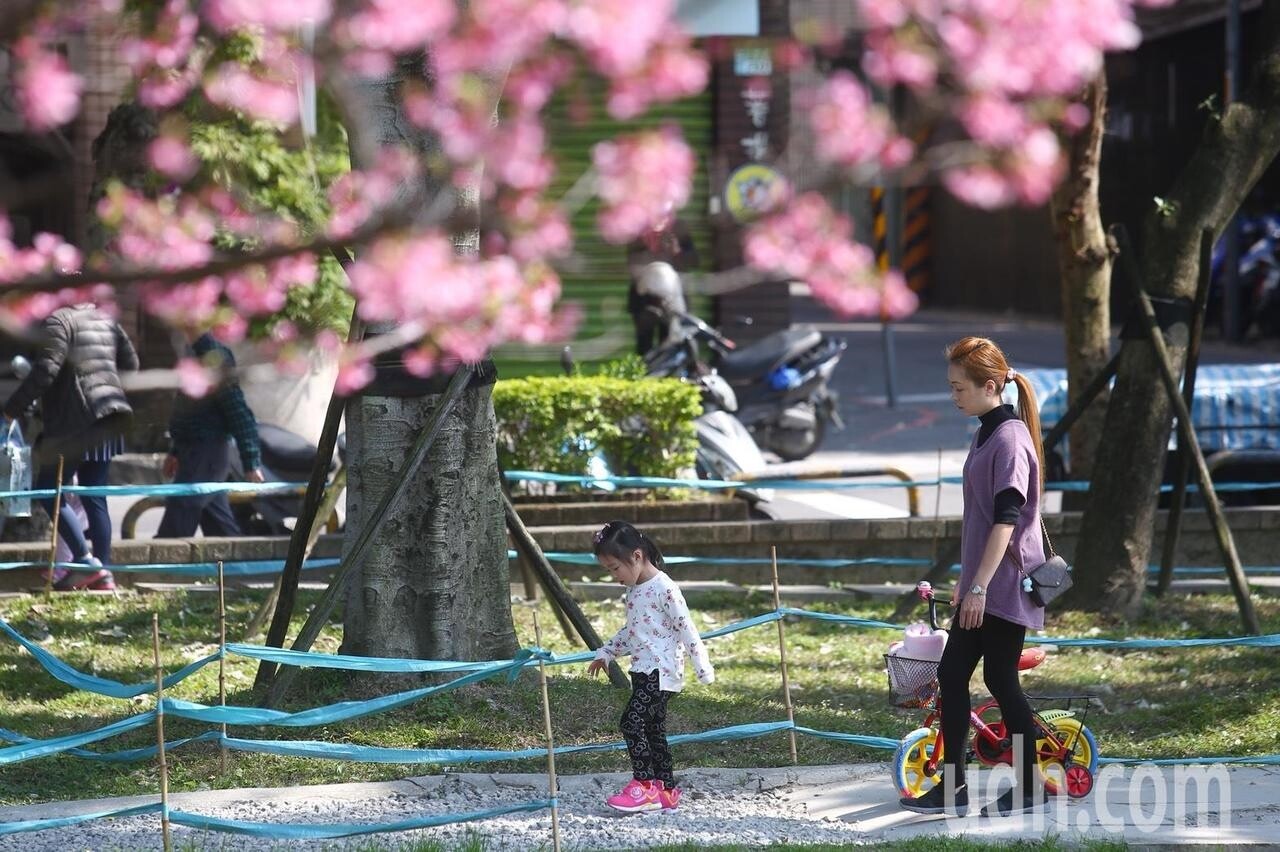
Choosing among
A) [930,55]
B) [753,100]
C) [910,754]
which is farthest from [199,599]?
[753,100]

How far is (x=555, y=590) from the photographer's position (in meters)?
7.62

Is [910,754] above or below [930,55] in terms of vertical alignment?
below

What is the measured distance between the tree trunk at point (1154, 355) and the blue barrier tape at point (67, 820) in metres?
5.40

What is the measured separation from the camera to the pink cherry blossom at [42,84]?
15.8 feet

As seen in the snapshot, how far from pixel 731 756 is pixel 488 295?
3060mm

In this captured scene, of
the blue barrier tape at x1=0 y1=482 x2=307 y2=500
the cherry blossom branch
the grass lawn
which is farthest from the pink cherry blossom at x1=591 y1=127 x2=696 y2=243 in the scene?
the blue barrier tape at x1=0 y1=482 x2=307 y2=500

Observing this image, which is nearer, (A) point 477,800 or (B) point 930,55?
(B) point 930,55

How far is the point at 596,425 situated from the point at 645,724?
212 inches

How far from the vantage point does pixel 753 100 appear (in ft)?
63.0

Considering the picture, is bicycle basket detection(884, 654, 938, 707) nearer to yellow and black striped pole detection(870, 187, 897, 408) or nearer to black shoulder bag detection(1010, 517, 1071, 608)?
black shoulder bag detection(1010, 517, 1071, 608)

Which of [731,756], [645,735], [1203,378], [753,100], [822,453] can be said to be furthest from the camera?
[753,100]

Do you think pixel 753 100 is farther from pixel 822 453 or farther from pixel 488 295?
pixel 488 295

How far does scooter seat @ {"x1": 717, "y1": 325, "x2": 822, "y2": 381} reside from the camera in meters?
14.7

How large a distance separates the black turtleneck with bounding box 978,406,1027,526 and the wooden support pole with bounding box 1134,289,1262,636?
3057 mm
